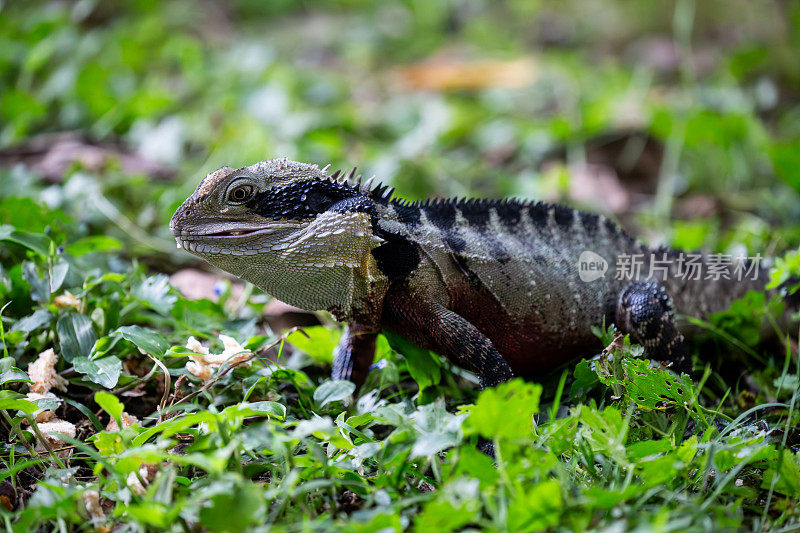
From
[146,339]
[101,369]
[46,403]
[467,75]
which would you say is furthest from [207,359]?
[467,75]

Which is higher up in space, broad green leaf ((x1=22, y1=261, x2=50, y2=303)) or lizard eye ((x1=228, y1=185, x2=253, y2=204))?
lizard eye ((x1=228, y1=185, x2=253, y2=204))

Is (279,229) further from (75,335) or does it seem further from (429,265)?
(75,335)

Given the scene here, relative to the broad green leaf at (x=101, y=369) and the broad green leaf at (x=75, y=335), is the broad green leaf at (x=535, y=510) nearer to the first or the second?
the broad green leaf at (x=101, y=369)

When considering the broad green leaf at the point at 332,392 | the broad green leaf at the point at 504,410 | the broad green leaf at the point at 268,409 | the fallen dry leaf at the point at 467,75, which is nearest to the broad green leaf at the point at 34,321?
the broad green leaf at the point at 268,409

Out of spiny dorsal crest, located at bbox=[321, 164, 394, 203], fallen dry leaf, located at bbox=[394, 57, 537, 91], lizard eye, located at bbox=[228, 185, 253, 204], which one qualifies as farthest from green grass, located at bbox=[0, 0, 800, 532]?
spiny dorsal crest, located at bbox=[321, 164, 394, 203]

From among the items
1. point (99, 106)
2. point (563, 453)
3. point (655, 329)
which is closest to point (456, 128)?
point (99, 106)

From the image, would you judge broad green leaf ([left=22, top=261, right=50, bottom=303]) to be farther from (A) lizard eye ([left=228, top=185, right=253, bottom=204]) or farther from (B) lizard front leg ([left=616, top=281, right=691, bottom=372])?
(B) lizard front leg ([left=616, top=281, right=691, bottom=372])

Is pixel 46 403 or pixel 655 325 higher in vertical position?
pixel 655 325
